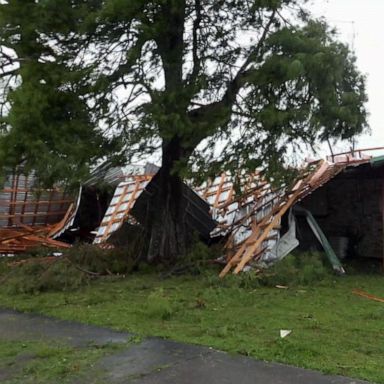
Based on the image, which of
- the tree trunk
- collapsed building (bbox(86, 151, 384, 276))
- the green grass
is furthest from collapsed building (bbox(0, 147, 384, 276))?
the green grass

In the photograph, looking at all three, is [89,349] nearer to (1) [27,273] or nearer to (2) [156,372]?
(2) [156,372]

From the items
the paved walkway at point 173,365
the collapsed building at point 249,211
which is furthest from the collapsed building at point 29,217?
the paved walkway at point 173,365

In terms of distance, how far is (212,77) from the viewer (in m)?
11.5

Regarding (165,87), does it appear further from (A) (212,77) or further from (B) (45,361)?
(B) (45,361)

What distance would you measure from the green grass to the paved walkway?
0.60 ft

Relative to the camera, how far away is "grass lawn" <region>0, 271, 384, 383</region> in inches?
245

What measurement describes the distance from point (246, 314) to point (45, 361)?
3.43 meters

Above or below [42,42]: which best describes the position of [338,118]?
below

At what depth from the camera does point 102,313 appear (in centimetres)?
872

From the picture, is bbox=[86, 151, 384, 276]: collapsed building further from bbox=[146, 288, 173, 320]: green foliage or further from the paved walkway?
the paved walkway

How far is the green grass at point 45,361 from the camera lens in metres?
5.61

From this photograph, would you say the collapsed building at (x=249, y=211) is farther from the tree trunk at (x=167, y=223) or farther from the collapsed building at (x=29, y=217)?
the tree trunk at (x=167, y=223)

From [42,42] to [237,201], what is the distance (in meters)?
6.60

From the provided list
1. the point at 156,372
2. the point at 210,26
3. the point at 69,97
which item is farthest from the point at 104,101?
the point at 156,372
